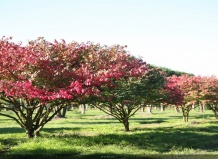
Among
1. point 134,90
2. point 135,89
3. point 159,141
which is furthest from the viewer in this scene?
point 135,89

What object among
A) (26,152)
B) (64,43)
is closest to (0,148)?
(26,152)

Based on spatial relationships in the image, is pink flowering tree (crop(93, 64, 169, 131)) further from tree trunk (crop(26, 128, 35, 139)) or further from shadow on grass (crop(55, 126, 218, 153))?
tree trunk (crop(26, 128, 35, 139))

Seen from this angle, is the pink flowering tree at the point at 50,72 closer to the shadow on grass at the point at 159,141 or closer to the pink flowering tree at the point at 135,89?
the pink flowering tree at the point at 135,89

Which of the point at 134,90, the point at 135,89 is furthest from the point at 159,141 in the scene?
the point at 135,89

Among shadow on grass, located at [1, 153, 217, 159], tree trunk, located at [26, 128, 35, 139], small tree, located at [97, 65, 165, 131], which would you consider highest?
small tree, located at [97, 65, 165, 131]

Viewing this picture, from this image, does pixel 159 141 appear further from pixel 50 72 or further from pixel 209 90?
pixel 209 90

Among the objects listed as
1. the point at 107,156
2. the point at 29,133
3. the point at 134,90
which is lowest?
the point at 107,156

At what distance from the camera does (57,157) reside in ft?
51.5

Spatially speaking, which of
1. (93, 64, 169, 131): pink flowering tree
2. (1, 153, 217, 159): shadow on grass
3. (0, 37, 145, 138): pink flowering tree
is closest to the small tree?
(93, 64, 169, 131): pink flowering tree

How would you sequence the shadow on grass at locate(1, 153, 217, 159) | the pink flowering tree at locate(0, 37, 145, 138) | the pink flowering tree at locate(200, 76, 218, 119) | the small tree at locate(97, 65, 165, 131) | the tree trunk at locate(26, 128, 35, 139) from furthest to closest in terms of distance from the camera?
the pink flowering tree at locate(200, 76, 218, 119) → the tree trunk at locate(26, 128, 35, 139) → the small tree at locate(97, 65, 165, 131) → the pink flowering tree at locate(0, 37, 145, 138) → the shadow on grass at locate(1, 153, 217, 159)

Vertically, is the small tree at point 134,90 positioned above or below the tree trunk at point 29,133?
above

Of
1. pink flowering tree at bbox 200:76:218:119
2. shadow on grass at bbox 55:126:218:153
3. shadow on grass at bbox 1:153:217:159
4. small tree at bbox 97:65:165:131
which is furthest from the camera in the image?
pink flowering tree at bbox 200:76:218:119

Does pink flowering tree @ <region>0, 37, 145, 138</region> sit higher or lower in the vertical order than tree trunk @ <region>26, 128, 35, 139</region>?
higher

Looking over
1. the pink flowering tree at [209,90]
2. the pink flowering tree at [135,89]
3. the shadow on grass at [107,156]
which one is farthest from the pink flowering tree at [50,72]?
the pink flowering tree at [209,90]
